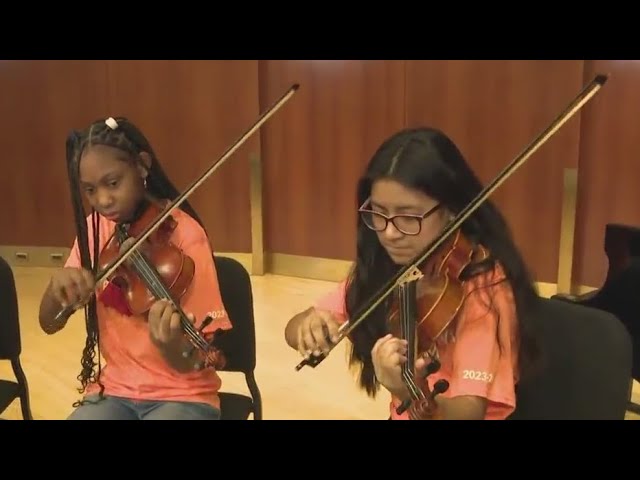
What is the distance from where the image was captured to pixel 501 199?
1.28 m

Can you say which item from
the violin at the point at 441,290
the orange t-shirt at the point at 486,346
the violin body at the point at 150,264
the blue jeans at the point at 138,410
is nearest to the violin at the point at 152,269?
the violin body at the point at 150,264

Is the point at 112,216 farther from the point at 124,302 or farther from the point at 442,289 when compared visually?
the point at 442,289

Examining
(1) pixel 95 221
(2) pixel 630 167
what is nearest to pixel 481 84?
(1) pixel 95 221

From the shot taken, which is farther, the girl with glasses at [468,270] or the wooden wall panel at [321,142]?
the wooden wall panel at [321,142]

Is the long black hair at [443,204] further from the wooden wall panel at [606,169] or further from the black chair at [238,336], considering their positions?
the wooden wall panel at [606,169]

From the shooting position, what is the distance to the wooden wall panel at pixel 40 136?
150 cm

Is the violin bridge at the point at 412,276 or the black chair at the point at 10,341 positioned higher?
the violin bridge at the point at 412,276

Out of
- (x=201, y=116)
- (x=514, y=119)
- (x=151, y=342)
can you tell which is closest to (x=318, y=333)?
(x=151, y=342)

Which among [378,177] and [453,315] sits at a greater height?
[378,177]

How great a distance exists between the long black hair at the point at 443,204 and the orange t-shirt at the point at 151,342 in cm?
29

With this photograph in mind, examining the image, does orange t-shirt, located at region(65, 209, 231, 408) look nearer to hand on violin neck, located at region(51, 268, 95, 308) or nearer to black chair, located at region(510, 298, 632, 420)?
hand on violin neck, located at region(51, 268, 95, 308)

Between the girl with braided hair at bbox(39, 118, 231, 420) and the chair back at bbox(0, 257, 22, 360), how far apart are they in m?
0.24
